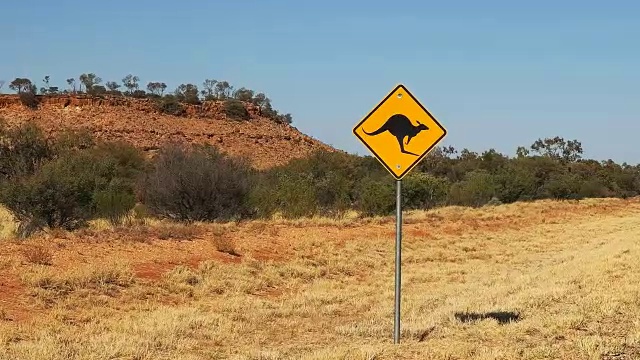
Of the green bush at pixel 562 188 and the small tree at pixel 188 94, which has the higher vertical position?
the small tree at pixel 188 94

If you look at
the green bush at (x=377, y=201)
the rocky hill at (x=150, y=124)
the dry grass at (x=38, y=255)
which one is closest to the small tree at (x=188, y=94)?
the rocky hill at (x=150, y=124)

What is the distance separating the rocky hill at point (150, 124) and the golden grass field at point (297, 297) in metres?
54.7

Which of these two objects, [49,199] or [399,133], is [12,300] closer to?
[399,133]

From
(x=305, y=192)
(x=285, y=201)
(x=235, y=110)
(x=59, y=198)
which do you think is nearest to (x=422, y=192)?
(x=305, y=192)

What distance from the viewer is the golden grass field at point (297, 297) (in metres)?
8.27

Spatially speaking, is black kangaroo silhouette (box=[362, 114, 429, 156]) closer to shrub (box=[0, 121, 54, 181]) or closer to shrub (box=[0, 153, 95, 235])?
shrub (box=[0, 153, 95, 235])

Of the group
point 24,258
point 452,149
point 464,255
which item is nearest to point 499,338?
point 24,258

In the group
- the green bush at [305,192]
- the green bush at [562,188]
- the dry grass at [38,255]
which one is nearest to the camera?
the dry grass at [38,255]

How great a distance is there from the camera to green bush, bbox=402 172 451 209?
42875 millimetres

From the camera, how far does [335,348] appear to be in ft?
27.2

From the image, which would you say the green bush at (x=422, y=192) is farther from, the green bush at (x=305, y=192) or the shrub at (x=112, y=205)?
the shrub at (x=112, y=205)

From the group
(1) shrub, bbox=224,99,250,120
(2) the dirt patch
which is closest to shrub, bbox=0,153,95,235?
(2) the dirt patch

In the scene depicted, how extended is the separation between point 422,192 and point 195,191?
1947cm

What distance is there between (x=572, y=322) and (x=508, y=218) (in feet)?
83.2
